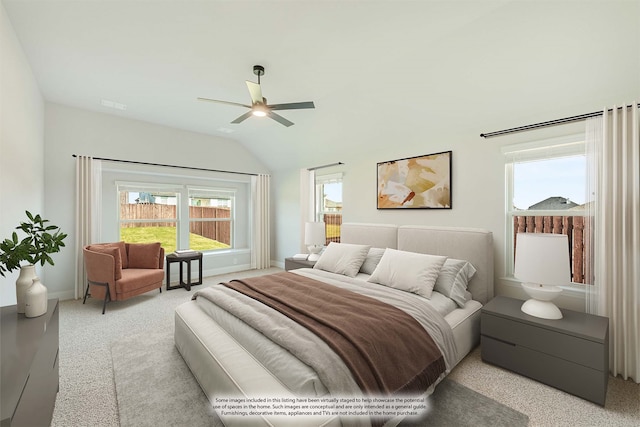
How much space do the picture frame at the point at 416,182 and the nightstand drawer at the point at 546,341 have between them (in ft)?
5.05

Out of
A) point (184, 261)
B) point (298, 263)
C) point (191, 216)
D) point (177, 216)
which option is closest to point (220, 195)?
point (191, 216)

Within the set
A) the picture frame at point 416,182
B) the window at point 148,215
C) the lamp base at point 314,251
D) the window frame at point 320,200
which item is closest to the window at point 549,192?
the picture frame at point 416,182

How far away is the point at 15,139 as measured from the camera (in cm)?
247

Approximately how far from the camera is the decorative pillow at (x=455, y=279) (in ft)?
8.71

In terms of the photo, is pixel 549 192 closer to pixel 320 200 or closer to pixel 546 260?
pixel 546 260

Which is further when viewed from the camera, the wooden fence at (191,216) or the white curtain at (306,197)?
the white curtain at (306,197)

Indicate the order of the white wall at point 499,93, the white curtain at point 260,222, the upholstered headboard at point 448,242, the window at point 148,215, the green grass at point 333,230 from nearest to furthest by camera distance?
the white wall at point 499,93, the upholstered headboard at point 448,242, the window at point 148,215, the green grass at point 333,230, the white curtain at point 260,222

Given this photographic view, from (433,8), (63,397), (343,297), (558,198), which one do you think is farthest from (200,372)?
(558,198)

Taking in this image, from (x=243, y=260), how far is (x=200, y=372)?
13.6 ft

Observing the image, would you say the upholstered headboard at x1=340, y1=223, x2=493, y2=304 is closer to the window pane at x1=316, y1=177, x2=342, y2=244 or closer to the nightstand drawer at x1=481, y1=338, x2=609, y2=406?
the nightstand drawer at x1=481, y1=338, x2=609, y2=406

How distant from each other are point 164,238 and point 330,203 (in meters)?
3.46

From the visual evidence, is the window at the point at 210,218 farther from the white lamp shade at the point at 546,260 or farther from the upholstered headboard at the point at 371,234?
the white lamp shade at the point at 546,260

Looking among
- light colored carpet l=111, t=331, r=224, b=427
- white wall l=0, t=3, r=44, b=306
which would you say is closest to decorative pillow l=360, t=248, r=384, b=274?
light colored carpet l=111, t=331, r=224, b=427

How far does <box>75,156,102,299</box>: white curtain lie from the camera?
403cm
